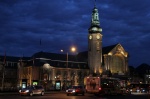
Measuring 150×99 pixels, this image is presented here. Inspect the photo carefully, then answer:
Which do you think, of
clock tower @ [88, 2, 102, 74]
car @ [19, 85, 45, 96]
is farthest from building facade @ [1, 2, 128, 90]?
car @ [19, 85, 45, 96]

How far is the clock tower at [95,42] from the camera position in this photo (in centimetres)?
12038

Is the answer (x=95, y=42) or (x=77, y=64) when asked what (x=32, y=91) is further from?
(x=77, y=64)

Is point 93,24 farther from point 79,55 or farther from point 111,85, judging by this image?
point 111,85

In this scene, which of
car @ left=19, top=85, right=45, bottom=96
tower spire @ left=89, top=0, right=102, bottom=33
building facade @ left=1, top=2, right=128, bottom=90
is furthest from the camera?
tower spire @ left=89, top=0, right=102, bottom=33

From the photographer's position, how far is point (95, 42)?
396 feet

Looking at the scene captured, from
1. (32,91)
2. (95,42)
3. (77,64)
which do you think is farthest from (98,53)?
(32,91)

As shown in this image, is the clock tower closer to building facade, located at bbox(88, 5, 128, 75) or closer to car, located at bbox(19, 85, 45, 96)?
building facade, located at bbox(88, 5, 128, 75)

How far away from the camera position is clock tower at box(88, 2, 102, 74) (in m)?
120

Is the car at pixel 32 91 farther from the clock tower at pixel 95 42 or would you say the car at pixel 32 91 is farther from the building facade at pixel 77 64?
the clock tower at pixel 95 42

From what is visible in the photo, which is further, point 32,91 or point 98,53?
point 98,53

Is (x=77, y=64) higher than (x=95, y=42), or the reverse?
(x=95, y=42)

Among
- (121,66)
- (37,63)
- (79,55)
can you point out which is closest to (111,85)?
(37,63)

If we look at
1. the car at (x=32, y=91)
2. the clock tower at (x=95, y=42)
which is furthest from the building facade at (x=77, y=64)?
the car at (x=32, y=91)

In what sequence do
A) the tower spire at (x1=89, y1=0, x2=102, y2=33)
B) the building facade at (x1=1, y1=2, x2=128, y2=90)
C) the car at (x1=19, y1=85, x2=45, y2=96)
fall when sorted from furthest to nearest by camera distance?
the tower spire at (x1=89, y1=0, x2=102, y2=33), the building facade at (x1=1, y1=2, x2=128, y2=90), the car at (x1=19, y1=85, x2=45, y2=96)
